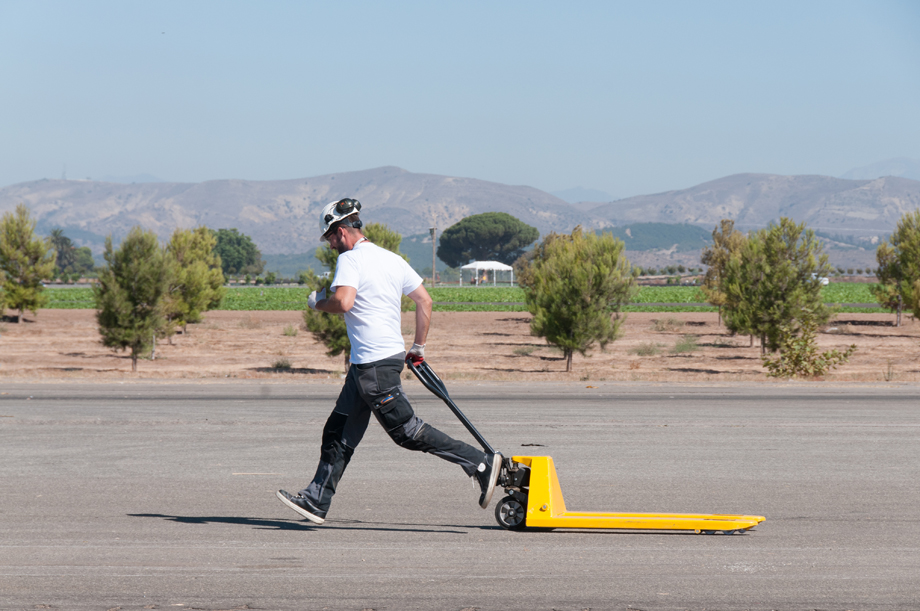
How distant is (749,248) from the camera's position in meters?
28.9

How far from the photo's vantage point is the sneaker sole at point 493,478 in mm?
5742

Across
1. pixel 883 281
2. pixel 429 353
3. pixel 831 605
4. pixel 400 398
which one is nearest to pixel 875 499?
pixel 831 605

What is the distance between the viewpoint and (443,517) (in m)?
6.42

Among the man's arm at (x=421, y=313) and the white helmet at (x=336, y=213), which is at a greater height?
the white helmet at (x=336, y=213)

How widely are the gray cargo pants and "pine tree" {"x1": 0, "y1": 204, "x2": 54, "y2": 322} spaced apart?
45663mm

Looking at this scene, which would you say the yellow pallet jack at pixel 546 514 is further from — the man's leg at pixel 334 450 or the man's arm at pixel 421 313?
the man's leg at pixel 334 450

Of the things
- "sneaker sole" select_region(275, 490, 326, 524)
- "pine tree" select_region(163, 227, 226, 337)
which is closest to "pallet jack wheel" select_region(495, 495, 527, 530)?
"sneaker sole" select_region(275, 490, 326, 524)

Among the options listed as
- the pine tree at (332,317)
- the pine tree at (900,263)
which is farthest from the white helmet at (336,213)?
the pine tree at (900,263)

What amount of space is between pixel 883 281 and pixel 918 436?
3944 cm

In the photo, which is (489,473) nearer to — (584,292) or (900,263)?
(584,292)

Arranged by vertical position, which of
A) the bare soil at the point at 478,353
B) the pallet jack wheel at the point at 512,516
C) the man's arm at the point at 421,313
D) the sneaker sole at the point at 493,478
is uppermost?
the man's arm at the point at 421,313

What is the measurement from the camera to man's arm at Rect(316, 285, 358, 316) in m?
5.60

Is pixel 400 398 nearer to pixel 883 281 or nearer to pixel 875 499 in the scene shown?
pixel 875 499

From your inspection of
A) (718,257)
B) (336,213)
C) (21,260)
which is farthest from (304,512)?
(718,257)
